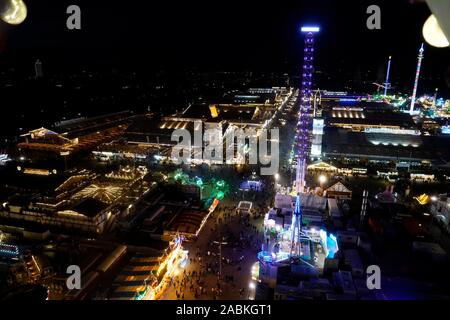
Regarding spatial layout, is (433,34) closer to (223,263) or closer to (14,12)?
(14,12)

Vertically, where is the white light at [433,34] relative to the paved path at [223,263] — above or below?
above

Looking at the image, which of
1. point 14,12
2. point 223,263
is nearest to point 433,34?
point 14,12

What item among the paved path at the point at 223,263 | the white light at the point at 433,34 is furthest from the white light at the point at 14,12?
the paved path at the point at 223,263

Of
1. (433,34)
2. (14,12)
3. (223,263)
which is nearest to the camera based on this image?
(433,34)

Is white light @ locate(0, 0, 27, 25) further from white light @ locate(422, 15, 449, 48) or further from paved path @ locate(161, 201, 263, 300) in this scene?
paved path @ locate(161, 201, 263, 300)

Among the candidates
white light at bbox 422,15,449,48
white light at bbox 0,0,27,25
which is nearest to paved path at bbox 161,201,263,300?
white light at bbox 0,0,27,25

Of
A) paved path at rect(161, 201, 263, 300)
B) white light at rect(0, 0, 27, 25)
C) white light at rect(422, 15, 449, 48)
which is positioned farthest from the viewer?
Result: paved path at rect(161, 201, 263, 300)

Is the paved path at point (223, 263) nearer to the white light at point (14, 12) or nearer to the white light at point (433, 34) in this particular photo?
the white light at point (14, 12)

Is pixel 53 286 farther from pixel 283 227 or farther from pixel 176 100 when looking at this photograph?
pixel 176 100
